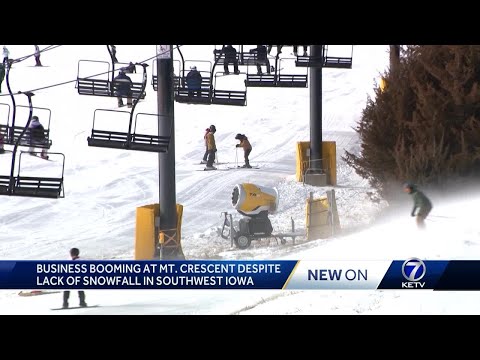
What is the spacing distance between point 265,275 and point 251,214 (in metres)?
5.80

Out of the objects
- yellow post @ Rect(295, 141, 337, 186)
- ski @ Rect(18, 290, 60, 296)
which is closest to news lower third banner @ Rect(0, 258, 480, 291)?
ski @ Rect(18, 290, 60, 296)

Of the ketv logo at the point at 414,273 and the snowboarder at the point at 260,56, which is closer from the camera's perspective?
the ketv logo at the point at 414,273

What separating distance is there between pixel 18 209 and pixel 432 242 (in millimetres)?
13575

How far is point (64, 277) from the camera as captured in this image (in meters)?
19.0

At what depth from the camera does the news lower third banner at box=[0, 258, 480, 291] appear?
1858 centimetres

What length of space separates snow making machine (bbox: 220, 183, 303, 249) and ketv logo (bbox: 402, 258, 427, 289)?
5.74 metres

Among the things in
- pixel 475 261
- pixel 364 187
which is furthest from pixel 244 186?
pixel 475 261

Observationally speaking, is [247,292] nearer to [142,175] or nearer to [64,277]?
[64,277]

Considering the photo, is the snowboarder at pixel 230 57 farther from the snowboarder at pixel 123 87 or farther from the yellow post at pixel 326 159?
the yellow post at pixel 326 159

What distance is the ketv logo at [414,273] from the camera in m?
18.6

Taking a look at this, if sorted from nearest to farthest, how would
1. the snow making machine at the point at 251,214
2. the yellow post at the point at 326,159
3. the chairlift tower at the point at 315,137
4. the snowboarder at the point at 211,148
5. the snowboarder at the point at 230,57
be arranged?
the snow making machine at the point at 251,214 < the snowboarder at the point at 230,57 < the yellow post at the point at 326,159 < the chairlift tower at the point at 315,137 < the snowboarder at the point at 211,148

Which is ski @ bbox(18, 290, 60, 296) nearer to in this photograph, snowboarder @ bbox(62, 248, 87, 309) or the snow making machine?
snowboarder @ bbox(62, 248, 87, 309)

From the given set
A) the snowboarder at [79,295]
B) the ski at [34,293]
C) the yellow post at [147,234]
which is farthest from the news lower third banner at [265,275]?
the yellow post at [147,234]

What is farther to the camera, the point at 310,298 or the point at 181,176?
the point at 181,176
